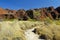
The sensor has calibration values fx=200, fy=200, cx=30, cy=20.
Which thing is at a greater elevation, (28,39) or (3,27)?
(3,27)

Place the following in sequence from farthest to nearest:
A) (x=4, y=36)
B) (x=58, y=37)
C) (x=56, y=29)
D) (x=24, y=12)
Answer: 1. (x=24, y=12)
2. (x=56, y=29)
3. (x=58, y=37)
4. (x=4, y=36)

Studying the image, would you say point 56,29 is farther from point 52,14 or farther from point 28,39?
point 52,14

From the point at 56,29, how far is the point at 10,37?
27.3 feet

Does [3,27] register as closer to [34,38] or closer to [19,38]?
[19,38]

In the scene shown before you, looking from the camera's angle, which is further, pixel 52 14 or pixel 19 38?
pixel 52 14

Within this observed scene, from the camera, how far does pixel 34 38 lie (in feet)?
64.7

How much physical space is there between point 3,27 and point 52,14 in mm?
78930

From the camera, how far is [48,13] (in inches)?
3676

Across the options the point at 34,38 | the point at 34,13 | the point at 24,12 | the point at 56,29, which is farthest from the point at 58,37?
the point at 24,12

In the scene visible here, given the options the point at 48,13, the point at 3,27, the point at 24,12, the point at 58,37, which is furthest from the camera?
the point at 48,13

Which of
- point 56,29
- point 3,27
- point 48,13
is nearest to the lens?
point 3,27

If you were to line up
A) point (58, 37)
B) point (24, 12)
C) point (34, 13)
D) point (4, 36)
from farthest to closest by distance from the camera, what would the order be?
1. point (24, 12)
2. point (34, 13)
3. point (58, 37)
4. point (4, 36)

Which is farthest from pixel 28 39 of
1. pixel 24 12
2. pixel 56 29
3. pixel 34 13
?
pixel 24 12

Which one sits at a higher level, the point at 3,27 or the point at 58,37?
the point at 3,27
